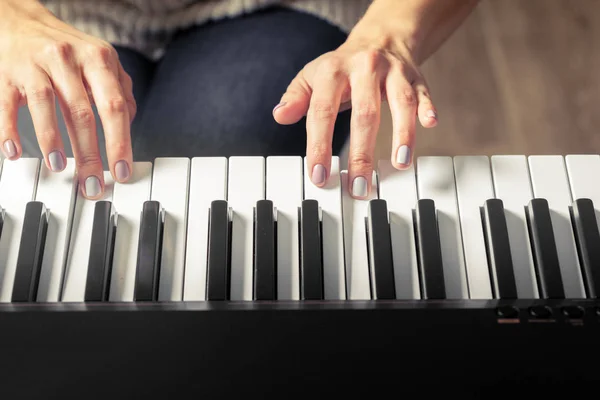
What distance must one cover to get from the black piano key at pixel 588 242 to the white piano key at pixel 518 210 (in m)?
0.05

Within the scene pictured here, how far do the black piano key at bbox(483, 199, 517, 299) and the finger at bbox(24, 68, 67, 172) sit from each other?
0.45 m

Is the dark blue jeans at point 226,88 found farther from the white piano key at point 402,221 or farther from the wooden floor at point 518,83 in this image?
the wooden floor at point 518,83

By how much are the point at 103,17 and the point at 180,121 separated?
0.83 ft

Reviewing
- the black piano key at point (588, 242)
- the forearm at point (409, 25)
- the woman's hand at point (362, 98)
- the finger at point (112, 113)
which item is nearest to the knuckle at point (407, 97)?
the woman's hand at point (362, 98)

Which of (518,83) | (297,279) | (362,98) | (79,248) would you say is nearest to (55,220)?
(79,248)

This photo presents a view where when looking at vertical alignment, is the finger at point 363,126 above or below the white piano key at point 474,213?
above

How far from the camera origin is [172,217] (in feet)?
2.07

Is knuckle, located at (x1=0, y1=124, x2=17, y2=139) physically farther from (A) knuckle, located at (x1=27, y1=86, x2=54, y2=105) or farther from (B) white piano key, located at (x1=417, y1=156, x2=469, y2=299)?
(B) white piano key, located at (x1=417, y1=156, x2=469, y2=299)

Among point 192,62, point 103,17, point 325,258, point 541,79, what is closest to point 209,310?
point 325,258

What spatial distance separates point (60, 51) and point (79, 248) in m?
0.24

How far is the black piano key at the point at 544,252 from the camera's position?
0.58 meters

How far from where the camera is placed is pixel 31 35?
0.75 m

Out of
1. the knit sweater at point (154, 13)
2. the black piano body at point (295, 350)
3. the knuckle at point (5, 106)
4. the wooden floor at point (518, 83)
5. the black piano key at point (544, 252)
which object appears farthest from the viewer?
the wooden floor at point (518, 83)

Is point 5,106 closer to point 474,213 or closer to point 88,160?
point 88,160
